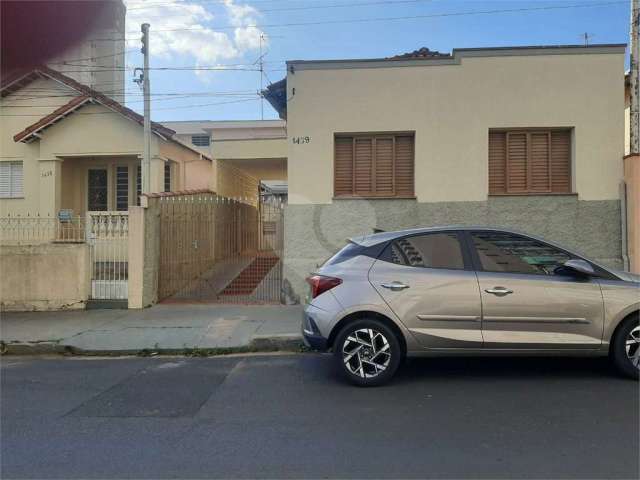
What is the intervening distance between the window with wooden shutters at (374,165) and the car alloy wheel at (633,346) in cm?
537

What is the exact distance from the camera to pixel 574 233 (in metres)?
9.63

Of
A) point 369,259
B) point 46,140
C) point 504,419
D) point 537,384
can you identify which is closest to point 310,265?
point 369,259

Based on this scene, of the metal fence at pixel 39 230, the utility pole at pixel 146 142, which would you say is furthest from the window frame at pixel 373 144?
the utility pole at pixel 146 142

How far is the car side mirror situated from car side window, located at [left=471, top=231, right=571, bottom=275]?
15 cm

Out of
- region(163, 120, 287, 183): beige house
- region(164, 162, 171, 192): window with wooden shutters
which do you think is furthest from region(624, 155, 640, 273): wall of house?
region(164, 162, 171, 192): window with wooden shutters

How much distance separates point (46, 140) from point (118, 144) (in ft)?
6.89

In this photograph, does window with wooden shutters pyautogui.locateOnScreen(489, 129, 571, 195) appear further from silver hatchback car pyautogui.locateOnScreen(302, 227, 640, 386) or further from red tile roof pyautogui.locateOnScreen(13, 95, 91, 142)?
red tile roof pyautogui.locateOnScreen(13, 95, 91, 142)

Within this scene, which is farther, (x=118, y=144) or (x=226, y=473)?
(x=118, y=144)

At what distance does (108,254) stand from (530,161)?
28.1 ft

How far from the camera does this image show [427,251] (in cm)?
553

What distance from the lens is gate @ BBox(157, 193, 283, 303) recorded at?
420 inches

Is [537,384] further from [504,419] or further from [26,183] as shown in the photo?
[26,183]

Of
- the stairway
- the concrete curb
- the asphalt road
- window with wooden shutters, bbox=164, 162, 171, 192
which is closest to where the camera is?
the asphalt road

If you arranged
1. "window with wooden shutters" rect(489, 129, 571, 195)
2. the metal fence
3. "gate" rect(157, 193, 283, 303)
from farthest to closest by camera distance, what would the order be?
"gate" rect(157, 193, 283, 303), the metal fence, "window with wooden shutters" rect(489, 129, 571, 195)
